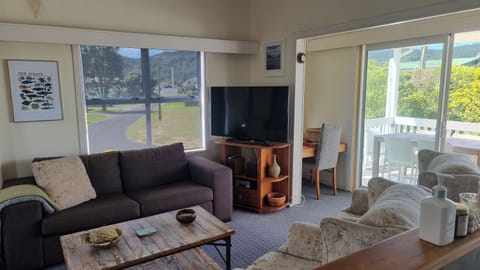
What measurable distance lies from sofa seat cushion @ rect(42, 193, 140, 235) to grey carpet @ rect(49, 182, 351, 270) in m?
0.36

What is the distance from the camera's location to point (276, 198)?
13.1 ft

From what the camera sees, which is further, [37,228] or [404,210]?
[37,228]

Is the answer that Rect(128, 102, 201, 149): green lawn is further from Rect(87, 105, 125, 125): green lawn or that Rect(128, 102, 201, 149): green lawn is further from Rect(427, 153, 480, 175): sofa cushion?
Rect(427, 153, 480, 175): sofa cushion

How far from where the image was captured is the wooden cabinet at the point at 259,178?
13.0 ft

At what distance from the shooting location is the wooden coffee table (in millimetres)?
2035

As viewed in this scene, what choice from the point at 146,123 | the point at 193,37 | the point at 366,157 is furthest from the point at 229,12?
the point at 366,157

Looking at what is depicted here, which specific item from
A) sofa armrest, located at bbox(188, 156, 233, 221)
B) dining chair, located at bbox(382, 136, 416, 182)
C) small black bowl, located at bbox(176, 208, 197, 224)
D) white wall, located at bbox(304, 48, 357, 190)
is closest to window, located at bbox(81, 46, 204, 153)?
sofa armrest, located at bbox(188, 156, 233, 221)

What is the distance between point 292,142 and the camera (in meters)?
4.12

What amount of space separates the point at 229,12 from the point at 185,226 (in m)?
3.04

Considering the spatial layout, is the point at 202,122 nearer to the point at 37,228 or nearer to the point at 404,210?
the point at 37,228

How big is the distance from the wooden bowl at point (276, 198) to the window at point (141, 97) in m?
1.17

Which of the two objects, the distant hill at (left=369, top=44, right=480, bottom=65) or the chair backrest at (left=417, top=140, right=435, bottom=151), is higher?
the distant hill at (left=369, top=44, right=480, bottom=65)

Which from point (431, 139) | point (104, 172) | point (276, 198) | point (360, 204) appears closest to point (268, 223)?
point (276, 198)

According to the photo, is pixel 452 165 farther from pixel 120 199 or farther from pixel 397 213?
pixel 120 199
